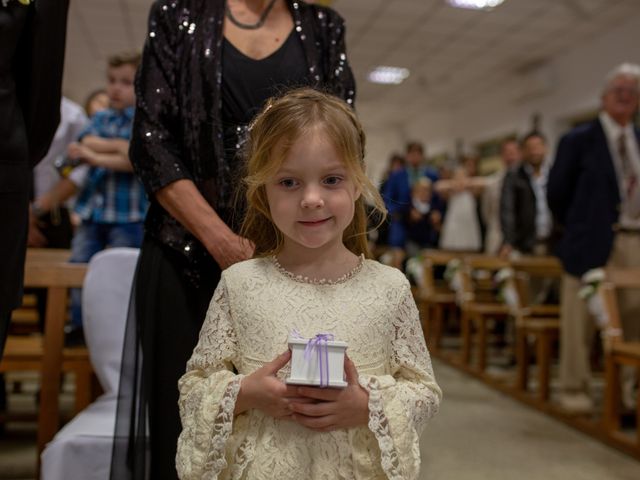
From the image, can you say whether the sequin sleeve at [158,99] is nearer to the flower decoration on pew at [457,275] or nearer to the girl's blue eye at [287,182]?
the girl's blue eye at [287,182]

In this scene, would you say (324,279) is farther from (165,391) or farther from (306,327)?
(165,391)

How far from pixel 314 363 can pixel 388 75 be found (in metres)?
10.9

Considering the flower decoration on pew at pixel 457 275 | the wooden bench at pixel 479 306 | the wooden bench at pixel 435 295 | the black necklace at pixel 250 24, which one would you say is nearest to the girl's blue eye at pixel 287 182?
the black necklace at pixel 250 24

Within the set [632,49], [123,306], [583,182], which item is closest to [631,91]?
[583,182]

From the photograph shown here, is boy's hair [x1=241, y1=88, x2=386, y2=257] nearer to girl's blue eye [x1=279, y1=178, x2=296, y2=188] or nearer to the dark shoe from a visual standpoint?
girl's blue eye [x1=279, y1=178, x2=296, y2=188]

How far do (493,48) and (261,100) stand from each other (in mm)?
8504

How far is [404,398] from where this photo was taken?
1.10 metres

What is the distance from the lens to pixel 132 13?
8.32 m

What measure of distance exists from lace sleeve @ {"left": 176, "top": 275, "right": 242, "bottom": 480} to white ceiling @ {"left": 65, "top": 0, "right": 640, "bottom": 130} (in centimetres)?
694

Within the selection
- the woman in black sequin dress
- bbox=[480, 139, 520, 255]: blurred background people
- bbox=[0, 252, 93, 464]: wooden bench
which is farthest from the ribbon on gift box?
bbox=[480, 139, 520, 255]: blurred background people

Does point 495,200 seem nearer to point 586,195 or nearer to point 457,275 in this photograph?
point 457,275

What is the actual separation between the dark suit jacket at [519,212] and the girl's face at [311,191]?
4.85m

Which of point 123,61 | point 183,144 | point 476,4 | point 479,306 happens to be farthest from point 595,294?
point 476,4

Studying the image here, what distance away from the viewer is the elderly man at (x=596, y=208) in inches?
148
